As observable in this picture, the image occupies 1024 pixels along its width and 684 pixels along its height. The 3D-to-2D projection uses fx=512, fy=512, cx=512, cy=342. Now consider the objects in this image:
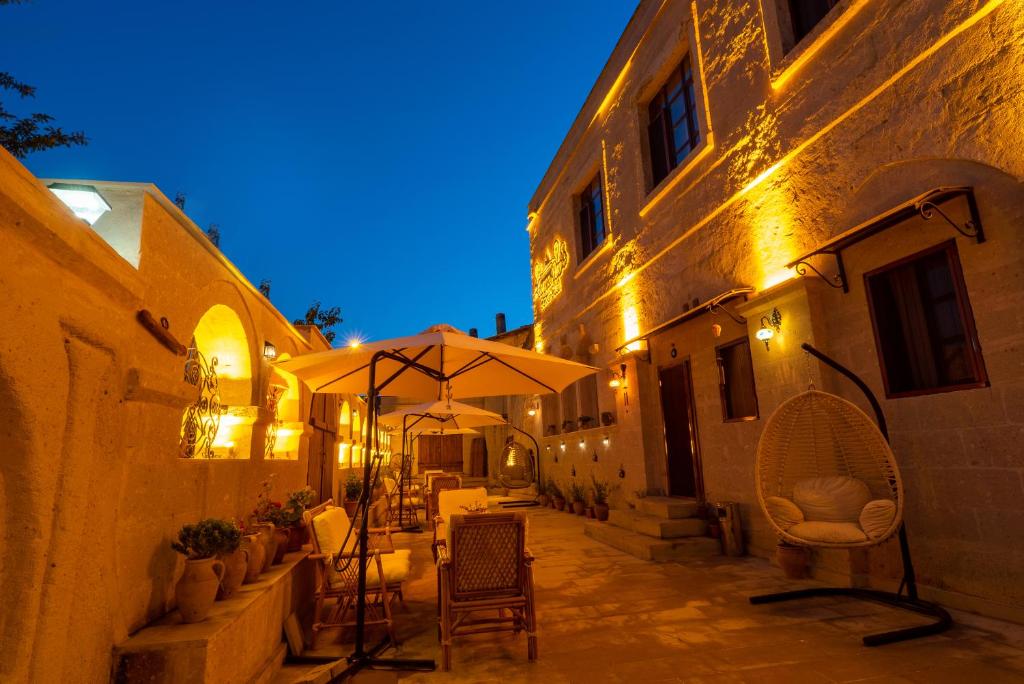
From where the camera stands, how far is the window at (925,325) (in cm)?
385

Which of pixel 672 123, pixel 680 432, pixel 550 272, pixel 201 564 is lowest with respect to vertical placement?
pixel 201 564

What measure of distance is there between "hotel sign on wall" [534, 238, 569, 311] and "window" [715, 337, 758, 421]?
6.34 metres

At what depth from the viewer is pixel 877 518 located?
3768 mm

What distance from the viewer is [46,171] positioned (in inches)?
2085

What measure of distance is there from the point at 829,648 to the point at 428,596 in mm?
3370

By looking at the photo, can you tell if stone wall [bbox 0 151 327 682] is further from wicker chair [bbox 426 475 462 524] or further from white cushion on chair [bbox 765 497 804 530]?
wicker chair [bbox 426 475 462 524]

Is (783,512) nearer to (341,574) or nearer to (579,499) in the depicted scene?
(341,574)

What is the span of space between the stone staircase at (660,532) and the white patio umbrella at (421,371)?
264cm

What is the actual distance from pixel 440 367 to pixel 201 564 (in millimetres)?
2559

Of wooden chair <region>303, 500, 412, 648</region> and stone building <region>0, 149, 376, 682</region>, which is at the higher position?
stone building <region>0, 149, 376, 682</region>

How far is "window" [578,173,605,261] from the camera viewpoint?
11320mm

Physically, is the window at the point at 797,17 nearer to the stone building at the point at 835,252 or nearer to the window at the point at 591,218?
the stone building at the point at 835,252

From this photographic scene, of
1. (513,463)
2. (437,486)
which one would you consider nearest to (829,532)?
(437,486)

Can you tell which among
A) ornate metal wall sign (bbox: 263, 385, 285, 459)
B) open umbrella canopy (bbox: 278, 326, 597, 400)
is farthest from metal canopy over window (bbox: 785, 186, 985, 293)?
ornate metal wall sign (bbox: 263, 385, 285, 459)
